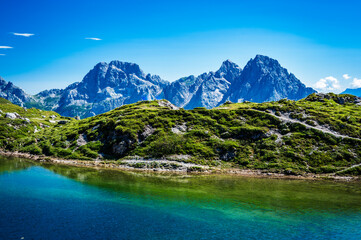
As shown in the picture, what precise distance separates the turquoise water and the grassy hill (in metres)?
17.2

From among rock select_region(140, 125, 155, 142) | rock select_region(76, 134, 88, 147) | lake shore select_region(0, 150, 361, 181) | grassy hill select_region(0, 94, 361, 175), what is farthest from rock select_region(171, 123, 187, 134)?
rock select_region(76, 134, 88, 147)

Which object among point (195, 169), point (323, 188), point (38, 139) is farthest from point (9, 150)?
point (323, 188)

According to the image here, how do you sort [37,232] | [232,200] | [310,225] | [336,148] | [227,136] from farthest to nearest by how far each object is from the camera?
[227,136]
[336,148]
[232,200]
[310,225]
[37,232]

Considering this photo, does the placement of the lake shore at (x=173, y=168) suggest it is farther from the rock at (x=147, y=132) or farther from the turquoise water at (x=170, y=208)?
the rock at (x=147, y=132)

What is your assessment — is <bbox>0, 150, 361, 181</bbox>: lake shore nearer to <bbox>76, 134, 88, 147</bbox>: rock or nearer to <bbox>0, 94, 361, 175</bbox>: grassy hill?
<bbox>0, 94, 361, 175</bbox>: grassy hill

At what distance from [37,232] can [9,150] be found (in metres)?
95.0

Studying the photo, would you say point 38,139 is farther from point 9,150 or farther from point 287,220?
point 287,220

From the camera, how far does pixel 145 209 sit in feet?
148

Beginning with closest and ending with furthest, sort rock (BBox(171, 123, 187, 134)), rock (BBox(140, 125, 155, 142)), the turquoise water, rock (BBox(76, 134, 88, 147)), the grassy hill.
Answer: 1. the turquoise water
2. the grassy hill
3. rock (BBox(140, 125, 155, 142))
4. rock (BBox(171, 123, 187, 134))
5. rock (BBox(76, 134, 88, 147))

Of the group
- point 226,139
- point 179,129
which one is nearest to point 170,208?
point 226,139

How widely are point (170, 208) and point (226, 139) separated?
197 feet

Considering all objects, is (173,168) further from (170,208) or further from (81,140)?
(81,140)

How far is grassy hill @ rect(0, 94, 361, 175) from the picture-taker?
88.8m

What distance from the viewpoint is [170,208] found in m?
46.2
